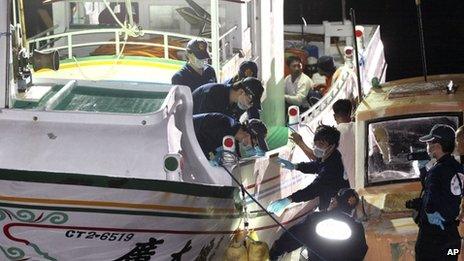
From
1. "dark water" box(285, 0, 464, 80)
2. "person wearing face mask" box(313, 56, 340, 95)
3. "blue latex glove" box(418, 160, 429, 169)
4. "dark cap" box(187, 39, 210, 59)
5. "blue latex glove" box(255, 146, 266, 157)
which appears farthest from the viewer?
"dark water" box(285, 0, 464, 80)

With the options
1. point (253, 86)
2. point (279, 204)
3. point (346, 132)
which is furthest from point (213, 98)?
point (346, 132)

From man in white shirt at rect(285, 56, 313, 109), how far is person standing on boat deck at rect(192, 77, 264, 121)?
2.58m

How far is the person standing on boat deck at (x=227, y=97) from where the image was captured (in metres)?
9.53

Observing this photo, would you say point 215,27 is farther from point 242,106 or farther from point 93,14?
point 93,14

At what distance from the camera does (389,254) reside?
8.53 metres

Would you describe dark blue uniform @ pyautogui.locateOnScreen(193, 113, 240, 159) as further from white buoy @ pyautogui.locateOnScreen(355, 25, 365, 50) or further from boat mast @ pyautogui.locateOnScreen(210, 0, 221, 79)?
white buoy @ pyautogui.locateOnScreen(355, 25, 365, 50)

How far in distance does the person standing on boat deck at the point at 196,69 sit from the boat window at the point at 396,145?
150 cm

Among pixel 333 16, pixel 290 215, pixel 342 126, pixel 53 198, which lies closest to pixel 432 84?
pixel 342 126

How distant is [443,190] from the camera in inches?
320

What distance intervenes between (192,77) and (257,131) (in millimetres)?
972

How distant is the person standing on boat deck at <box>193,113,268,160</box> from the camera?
9.16 meters

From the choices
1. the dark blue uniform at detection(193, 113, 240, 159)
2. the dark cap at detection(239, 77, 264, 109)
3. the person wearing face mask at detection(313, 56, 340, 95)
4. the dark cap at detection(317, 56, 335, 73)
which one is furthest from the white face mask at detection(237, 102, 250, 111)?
the dark cap at detection(317, 56, 335, 73)

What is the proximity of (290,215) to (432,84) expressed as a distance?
167 cm

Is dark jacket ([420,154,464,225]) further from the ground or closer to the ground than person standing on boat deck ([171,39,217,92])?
closer to the ground
